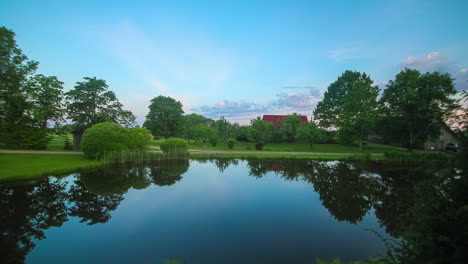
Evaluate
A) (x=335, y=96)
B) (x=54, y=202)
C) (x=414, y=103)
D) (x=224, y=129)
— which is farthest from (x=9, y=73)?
(x=335, y=96)

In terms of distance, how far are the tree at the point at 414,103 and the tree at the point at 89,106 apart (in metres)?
44.1

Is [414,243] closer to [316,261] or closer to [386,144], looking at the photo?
Result: [316,261]

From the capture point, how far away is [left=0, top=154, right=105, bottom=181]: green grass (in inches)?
471

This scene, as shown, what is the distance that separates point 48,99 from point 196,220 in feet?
94.7

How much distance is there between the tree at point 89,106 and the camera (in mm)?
25609

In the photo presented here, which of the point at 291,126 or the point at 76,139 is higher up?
the point at 291,126

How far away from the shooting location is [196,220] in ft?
23.8

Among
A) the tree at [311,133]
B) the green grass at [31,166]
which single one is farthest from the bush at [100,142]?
the tree at [311,133]

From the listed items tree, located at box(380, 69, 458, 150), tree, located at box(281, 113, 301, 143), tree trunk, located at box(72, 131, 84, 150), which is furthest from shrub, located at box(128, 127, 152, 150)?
tree, located at box(380, 69, 458, 150)

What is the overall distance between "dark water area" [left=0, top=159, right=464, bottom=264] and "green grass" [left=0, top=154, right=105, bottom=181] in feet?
5.90

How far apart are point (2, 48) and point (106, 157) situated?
10049 millimetres

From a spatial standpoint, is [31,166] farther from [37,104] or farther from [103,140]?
[37,104]

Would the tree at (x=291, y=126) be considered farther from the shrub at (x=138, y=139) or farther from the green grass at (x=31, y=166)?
the green grass at (x=31, y=166)

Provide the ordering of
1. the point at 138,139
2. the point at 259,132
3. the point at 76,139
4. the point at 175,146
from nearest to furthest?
1. the point at 138,139
2. the point at 175,146
3. the point at 76,139
4. the point at 259,132
